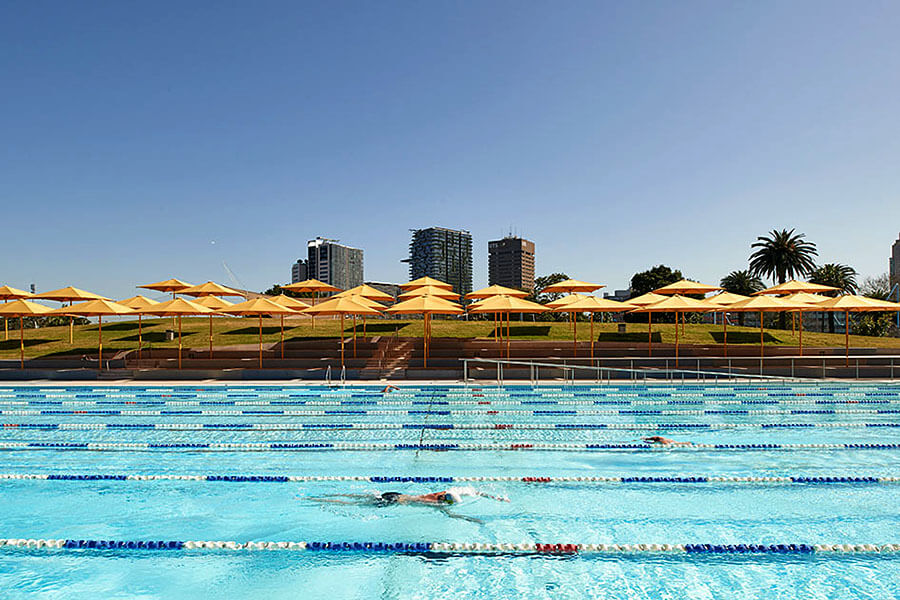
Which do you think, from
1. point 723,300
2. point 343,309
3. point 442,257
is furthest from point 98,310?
point 442,257

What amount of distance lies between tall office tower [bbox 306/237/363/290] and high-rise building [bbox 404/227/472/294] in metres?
14.7

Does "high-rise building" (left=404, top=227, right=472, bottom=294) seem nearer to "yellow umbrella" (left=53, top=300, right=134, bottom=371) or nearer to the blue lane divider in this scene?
"yellow umbrella" (left=53, top=300, right=134, bottom=371)

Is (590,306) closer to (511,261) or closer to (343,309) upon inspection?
(343,309)

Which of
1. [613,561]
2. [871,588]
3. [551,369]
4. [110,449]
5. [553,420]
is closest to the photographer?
[871,588]

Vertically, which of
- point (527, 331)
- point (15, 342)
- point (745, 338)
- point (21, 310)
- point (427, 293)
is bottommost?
point (15, 342)

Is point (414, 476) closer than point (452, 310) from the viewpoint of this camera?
Yes

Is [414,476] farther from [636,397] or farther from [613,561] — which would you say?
[636,397]

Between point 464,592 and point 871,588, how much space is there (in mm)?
3322

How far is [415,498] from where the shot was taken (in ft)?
22.3

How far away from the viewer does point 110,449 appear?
369 inches

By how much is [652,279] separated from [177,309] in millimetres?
37534

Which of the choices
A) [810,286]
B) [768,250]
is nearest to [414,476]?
[810,286]

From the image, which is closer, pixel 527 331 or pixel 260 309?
pixel 260 309

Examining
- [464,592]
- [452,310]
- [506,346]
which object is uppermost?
[452,310]
